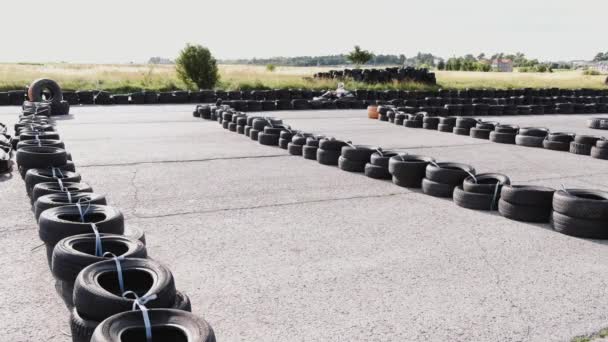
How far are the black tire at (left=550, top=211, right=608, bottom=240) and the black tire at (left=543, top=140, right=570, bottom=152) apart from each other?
6.29 meters

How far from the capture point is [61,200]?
534cm

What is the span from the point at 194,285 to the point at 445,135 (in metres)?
10.8

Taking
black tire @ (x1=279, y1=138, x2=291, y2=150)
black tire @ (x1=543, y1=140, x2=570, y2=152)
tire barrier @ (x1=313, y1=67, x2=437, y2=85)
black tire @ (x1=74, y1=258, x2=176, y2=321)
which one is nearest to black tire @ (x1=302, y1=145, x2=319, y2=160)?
black tire @ (x1=279, y1=138, x2=291, y2=150)

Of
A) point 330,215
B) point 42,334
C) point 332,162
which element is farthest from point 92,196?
point 332,162

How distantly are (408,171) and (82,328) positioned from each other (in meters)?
5.40

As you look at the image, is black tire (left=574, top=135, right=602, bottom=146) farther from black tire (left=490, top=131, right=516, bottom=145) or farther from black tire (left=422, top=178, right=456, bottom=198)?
black tire (left=422, top=178, right=456, bottom=198)

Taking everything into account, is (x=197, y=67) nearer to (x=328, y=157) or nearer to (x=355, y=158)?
(x=328, y=157)

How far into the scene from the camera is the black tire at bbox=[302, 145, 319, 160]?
989 centimetres

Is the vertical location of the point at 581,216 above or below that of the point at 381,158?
below

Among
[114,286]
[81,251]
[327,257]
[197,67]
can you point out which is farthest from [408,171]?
[197,67]

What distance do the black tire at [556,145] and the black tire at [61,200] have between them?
9.34 meters

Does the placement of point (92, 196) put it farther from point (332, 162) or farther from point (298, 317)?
point (332, 162)

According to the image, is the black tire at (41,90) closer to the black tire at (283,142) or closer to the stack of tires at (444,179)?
the black tire at (283,142)

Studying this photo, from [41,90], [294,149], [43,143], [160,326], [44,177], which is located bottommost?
[294,149]
